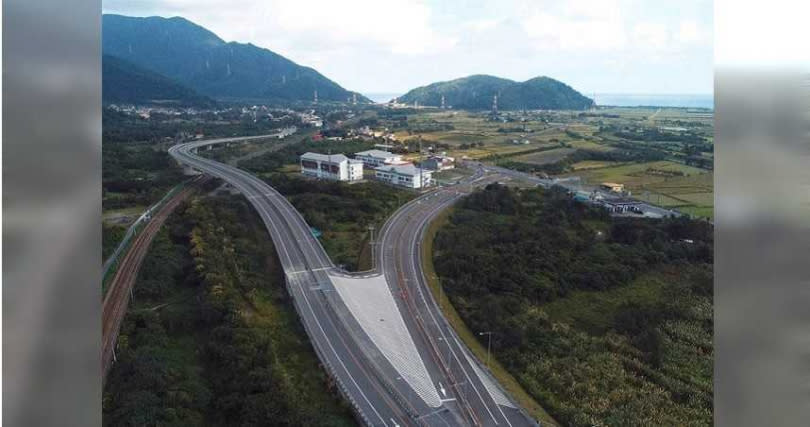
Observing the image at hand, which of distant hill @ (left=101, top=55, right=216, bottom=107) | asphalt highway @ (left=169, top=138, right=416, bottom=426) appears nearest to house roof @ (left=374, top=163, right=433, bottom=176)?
asphalt highway @ (left=169, top=138, right=416, bottom=426)

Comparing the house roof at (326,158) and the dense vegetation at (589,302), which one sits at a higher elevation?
the house roof at (326,158)

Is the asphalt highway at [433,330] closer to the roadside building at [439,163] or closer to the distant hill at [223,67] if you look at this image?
the roadside building at [439,163]

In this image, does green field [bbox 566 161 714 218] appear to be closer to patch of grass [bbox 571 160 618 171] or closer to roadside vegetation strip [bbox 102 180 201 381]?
patch of grass [bbox 571 160 618 171]

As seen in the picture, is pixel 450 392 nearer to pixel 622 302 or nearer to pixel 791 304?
pixel 622 302

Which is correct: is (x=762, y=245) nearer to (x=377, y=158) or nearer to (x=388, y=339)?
(x=388, y=339)

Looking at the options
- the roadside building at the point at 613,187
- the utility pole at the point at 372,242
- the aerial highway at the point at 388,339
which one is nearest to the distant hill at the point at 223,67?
the utility pole at the point at 372,242

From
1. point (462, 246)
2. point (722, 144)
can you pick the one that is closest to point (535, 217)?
point (462, 246)
